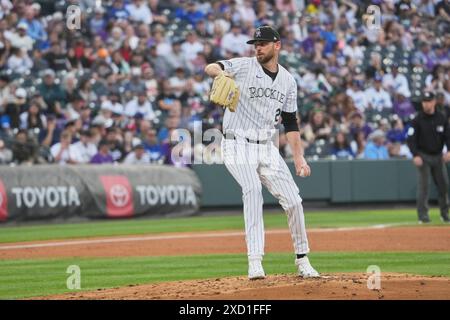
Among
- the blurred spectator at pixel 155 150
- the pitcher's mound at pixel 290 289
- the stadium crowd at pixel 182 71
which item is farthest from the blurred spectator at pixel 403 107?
the pitcher's mound at pixel 290 289

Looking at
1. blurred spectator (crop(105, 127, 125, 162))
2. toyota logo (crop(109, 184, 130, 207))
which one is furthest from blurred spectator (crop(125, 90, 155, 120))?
toyota logo (crop(109, 184, 130, 207))

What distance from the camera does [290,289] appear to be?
314 inches

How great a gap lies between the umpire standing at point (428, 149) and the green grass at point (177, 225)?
612mm

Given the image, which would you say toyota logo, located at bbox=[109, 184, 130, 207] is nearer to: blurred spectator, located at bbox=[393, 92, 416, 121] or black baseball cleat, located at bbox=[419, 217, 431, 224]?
black baseball cleat, located at bbox=[419, 217, 431, 224]

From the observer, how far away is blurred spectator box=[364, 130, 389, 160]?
23016 millimetres

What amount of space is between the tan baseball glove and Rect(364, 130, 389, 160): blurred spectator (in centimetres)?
1488

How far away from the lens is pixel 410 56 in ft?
87.8

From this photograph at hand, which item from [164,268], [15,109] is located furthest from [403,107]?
[164,268]

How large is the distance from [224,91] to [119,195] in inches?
445

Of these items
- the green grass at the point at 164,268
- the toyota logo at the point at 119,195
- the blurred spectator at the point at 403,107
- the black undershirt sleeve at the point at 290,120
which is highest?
the blurred spectator at the point at 403,107

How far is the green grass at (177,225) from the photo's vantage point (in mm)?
16641

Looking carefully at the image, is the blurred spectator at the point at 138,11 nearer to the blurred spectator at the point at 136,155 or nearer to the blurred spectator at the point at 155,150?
the blurred spectator at the point at 155,150

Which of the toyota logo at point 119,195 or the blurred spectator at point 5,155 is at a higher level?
the blurred spectator at point 5,155

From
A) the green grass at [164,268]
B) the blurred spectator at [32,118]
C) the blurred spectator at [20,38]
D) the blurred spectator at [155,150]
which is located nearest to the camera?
the green grass at [164,268]
